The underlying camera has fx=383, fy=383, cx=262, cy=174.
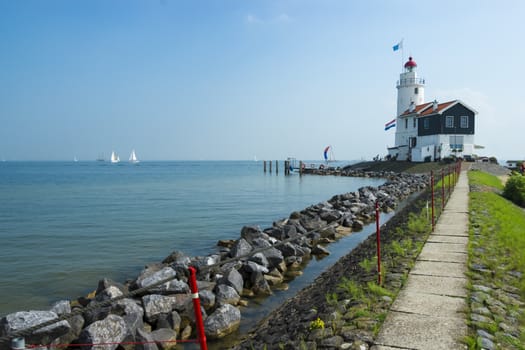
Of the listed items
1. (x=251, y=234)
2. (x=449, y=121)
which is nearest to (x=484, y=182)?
(x=251, y=234)

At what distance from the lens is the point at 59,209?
24.0 meters

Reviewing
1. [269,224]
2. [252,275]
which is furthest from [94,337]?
[269,224]

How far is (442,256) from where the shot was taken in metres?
7.05

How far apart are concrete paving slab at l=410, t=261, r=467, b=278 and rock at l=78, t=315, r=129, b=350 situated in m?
4.56

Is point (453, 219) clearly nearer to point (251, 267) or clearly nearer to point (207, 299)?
point (251, 267)

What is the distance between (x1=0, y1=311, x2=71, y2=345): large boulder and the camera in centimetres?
522

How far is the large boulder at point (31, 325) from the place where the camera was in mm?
5219

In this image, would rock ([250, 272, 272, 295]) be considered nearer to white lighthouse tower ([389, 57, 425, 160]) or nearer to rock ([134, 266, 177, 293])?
rock ([134, 266, 177, 293])

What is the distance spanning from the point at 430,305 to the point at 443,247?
3348 mm

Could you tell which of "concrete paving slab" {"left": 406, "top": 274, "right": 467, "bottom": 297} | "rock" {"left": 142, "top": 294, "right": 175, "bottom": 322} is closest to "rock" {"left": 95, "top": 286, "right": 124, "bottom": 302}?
"rock" {"left": 142, "top": 294, "right": 175, "bottom": 322}

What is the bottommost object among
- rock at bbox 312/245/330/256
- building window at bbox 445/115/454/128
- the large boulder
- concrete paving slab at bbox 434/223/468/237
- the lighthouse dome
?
rock at bbox 312/245/330/256

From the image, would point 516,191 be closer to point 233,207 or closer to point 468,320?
point 233,207

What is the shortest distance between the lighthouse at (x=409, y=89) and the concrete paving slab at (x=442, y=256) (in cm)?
4903

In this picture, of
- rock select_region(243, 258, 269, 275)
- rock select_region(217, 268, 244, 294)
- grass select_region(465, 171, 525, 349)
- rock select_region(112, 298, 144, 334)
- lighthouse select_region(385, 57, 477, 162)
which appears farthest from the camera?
lighthouse select_region(385, 57, 477, 162)
